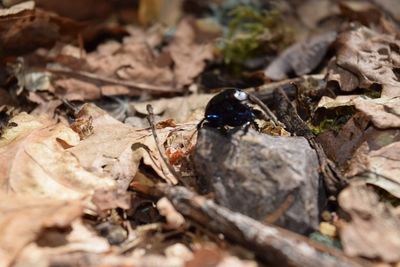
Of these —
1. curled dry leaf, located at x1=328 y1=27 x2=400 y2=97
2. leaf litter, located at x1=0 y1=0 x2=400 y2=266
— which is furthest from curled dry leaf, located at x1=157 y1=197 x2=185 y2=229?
curled dry leaf, located at x1=328 y1=27 x2=400 y2=97

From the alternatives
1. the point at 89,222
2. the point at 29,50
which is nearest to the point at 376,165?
the point at 89,222

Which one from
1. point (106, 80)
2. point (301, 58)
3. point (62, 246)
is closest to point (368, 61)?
point (301, 58)

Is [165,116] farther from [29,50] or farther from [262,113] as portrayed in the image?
[29,50]

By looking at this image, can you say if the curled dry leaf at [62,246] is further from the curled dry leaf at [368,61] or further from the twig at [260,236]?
the curled dry leaf at [368,61]

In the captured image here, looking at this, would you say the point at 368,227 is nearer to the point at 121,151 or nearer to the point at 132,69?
the point at 121,151

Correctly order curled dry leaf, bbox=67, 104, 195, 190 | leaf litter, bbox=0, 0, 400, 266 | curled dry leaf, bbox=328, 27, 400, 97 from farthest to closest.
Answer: curled dry leaf, bbox=328, 27, 400, 97, curled dry leaf, bbox=67, 104, 195, 190, leaf litter, bbox=0, 0, 400, 266

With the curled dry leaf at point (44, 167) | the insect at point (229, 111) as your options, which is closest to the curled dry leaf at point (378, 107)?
the insect at point (229, 111)

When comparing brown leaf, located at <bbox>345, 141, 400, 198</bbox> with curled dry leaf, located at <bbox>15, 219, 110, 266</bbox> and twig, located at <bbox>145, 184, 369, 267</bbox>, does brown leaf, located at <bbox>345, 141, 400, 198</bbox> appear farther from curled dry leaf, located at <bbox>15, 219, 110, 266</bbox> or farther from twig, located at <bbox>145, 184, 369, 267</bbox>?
curled dry leaf, located at <bbox>15, 219, 110, 266</bbox>
